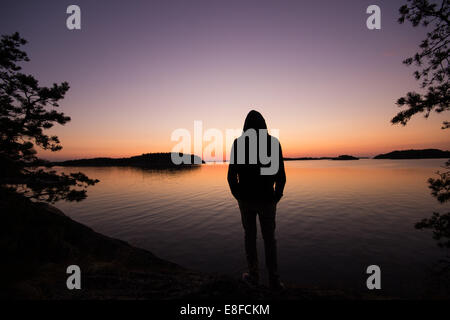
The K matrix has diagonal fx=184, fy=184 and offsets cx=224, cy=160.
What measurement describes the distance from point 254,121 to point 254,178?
1194mm

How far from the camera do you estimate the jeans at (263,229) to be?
12.0ft

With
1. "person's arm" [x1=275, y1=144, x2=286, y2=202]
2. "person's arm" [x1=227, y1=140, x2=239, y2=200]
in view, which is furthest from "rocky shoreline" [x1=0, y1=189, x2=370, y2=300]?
"person's arm" [x1=275, y1=144, x2=286, y2=202]

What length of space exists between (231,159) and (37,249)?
766cm

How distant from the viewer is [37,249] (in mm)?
6340

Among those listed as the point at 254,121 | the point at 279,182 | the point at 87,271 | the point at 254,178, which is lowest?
the point at 87,271

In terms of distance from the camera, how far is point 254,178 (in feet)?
11.8

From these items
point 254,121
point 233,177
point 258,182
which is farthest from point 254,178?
point 254,121

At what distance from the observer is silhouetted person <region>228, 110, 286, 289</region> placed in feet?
11.9

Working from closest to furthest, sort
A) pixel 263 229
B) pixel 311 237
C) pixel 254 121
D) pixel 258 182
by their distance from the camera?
pixel 258 182 → pixel 263 229 → pixel 254 121 → pixel 311 237

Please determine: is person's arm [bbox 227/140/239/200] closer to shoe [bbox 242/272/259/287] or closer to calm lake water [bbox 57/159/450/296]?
shoe [bbox 242/272/259/287]

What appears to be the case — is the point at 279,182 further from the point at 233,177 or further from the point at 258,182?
the point at 233,177

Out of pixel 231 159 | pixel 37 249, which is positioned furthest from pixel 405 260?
pixel 37 249
